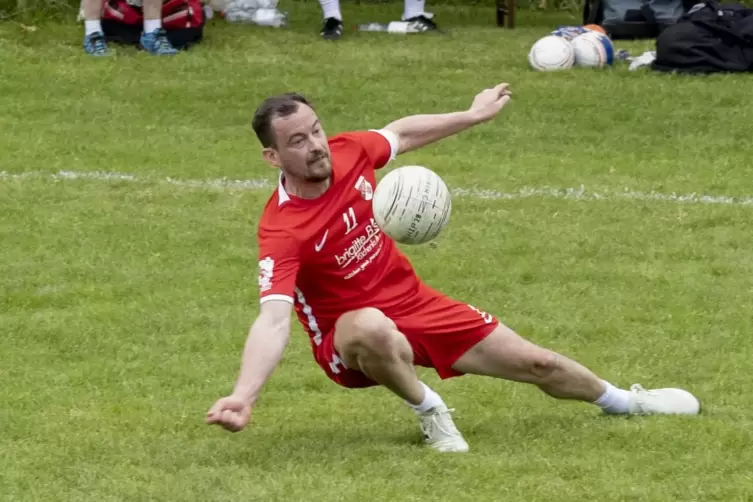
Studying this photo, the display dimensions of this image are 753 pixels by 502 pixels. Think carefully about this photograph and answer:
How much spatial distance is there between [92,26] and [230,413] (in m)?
9.45

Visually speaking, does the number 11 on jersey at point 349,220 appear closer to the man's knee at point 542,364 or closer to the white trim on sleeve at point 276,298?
the white trim on sleeve at point 276,298

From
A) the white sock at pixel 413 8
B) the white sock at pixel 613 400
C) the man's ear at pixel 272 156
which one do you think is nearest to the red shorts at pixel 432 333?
the white sock at pixel 613 400

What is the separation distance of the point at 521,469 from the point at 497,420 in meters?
0.78

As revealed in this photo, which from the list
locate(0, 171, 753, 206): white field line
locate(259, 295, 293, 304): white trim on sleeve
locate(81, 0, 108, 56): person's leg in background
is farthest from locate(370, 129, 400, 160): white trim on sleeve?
locate(81, 0, 108, 56): person's leg in background

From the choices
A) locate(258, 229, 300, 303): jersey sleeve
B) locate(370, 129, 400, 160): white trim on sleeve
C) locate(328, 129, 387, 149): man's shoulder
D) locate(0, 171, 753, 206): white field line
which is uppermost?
locate(328, 129, 387, 149): man's shoulder

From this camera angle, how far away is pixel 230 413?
16.1ft

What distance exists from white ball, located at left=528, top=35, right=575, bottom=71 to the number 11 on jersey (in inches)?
330

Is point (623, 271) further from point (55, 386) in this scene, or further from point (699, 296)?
point (55, 386)

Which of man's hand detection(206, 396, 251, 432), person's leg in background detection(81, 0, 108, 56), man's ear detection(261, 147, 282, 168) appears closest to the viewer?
man's hand detection(206, 396, 251, 432)

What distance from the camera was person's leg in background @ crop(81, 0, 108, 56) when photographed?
13531 millimetres

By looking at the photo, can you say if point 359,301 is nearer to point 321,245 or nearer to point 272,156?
point 321,245

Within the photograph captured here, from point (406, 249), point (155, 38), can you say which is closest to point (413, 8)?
point (155, 38)

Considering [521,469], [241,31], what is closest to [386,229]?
[521,469]

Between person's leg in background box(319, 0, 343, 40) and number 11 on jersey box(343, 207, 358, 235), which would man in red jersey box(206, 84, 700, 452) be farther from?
person's leg in background box(319, 0, 343, 40)
